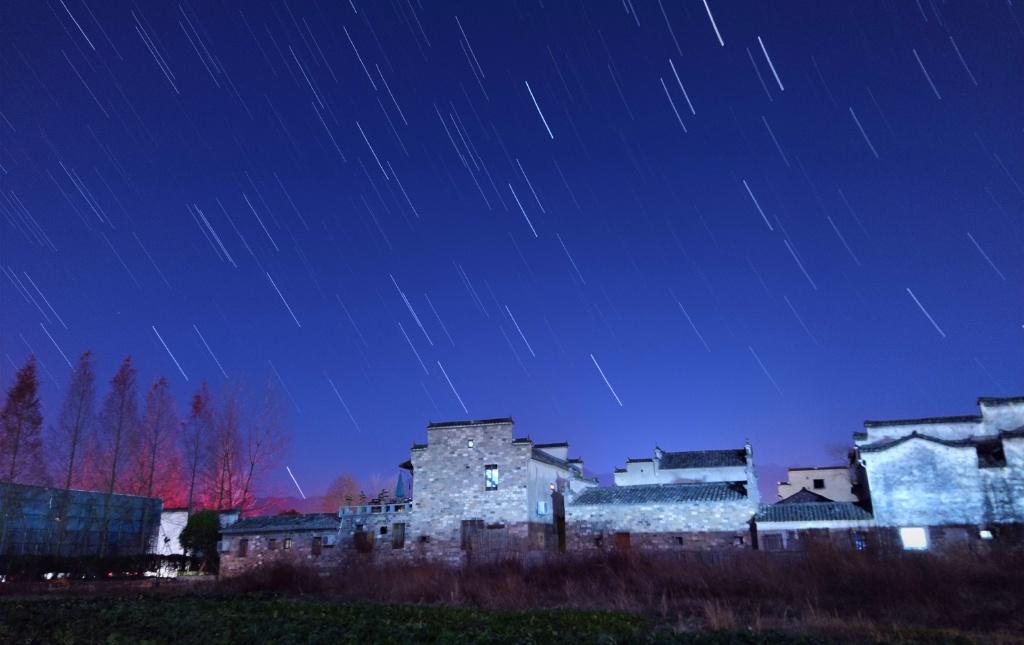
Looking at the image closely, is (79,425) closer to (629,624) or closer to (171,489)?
(171,489)

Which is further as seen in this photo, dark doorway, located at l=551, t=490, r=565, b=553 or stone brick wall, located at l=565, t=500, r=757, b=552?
dark doorway, located at l=551, t=490, r=565, b=553

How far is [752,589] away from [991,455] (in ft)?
53.2

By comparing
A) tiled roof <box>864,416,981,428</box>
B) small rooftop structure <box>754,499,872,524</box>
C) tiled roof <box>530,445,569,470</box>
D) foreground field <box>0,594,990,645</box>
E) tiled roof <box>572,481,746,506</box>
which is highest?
tiled roof <box>864,416,981,428</box>

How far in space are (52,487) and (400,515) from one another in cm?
1846

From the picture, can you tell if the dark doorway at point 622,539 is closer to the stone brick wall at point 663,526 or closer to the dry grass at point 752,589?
the stone brick wall at point 663,526

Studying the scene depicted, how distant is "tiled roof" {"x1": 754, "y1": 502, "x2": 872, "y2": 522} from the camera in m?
31.0

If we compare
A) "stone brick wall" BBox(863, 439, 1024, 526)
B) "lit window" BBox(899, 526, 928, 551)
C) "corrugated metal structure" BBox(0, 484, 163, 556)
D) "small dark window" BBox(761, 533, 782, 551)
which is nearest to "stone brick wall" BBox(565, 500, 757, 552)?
"small dark window" BBox(761, 533, 782, 551)

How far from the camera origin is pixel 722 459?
43469 mm

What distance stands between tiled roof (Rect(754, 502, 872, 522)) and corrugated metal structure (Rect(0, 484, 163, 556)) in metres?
35.0

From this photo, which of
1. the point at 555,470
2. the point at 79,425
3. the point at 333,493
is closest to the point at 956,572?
the point at 555,470

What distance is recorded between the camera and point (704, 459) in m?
44.4

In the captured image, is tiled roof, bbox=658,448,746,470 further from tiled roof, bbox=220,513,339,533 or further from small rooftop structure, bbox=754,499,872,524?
tiled roof, bbox=220,513,339,533

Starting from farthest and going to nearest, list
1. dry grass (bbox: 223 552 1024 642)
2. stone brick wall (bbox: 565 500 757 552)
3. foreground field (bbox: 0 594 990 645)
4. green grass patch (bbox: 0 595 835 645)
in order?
1. stone brick wall (bbox: 565 500 757 552)
2. dry grass (bbox: 223 552 1024 642)
3. green grass patch (bbox: 0 595 835 645)
4. foreground field (bbox: 0 594 990 645)

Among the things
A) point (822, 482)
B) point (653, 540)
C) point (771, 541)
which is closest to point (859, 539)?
point (771, 541)
